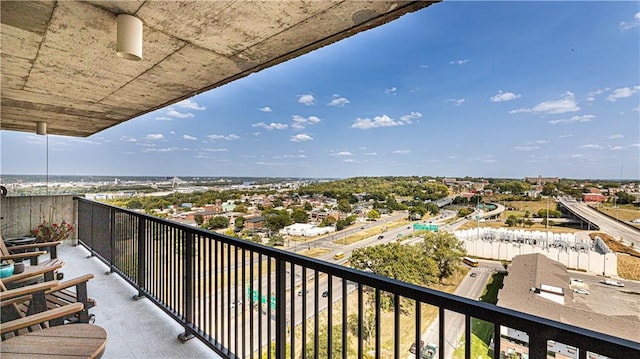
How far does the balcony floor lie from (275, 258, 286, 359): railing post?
0.79m

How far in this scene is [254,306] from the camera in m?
2.15

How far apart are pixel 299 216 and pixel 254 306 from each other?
3.35 metres

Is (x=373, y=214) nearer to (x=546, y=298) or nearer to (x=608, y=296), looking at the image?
(x=546, y=298)

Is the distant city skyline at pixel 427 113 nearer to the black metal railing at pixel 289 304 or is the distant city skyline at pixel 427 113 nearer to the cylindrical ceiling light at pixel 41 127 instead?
the cylindrical ceiling light at pixel 41 127

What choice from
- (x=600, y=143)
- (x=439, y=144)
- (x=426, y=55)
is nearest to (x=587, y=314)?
(x=600, y=143)

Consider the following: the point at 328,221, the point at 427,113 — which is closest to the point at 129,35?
the point at 328,221

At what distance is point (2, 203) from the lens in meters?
5.48

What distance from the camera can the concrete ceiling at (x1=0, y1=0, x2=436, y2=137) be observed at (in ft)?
6.07

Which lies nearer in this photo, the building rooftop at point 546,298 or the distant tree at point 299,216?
the building rooftop at point 546,298

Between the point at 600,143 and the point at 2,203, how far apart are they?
13477mm

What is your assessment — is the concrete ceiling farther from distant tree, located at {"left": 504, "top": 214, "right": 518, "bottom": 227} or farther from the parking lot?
distant tree, located at {"left": 504, "top": 214, "right": 518, "bottom": 227}

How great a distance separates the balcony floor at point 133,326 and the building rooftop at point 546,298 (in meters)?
2.46

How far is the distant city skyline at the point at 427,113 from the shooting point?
7.42m

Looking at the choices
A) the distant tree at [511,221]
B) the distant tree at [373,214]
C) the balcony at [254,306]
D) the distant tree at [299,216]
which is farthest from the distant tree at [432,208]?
the balcony at [254,306]
